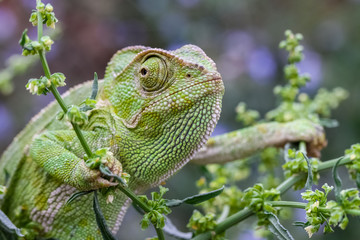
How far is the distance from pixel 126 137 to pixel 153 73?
146mm

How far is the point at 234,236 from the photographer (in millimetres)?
2141

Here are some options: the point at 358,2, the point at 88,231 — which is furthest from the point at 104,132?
the point at 358,2

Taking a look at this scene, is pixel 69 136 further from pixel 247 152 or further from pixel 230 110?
pixel 230 110

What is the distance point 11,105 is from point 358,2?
2.53 m

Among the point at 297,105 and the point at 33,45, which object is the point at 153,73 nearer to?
the point at 33,45

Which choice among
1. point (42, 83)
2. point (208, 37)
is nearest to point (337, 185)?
point (42, 83)

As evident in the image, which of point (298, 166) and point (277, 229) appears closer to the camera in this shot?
point (277, 229)

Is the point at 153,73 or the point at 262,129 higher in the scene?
the point at 262,129

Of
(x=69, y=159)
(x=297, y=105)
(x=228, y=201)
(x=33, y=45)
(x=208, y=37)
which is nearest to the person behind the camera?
(x=33, y=45)

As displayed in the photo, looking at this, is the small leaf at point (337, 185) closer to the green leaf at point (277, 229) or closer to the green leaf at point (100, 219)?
the green leaf at point (277, 229)

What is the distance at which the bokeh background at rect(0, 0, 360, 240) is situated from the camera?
3256mm

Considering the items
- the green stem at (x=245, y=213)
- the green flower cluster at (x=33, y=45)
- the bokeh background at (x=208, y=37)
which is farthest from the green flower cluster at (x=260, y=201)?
the bokeh background at (x=208, y=37)

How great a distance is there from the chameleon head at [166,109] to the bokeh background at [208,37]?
81.9 inches

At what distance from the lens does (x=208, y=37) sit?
3.48 metres
